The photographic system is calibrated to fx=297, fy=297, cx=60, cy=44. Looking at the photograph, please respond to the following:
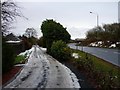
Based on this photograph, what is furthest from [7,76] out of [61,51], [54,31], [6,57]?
[54,31]

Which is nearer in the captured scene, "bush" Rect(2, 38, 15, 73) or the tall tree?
"bush" Rect(2, 38, 15, 73)

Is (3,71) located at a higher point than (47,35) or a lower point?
lower

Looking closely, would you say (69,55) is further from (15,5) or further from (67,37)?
(15,5)

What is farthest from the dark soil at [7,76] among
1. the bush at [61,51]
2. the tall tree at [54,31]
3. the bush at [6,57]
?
the tall tree at [54,31]

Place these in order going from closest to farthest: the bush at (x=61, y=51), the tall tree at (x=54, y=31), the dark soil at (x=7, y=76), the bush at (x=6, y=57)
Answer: the dark soil at (x=7, y=76), the bush at (x=6, y=57), the bush at (x=61, y=51), the tall tree at (x=54, y=31)

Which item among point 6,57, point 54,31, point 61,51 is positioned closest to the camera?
point 6,57

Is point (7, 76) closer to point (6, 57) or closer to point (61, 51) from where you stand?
point (6, 57)

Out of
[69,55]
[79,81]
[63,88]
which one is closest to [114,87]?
[63,88]

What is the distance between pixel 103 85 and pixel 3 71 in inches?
340

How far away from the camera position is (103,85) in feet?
42.3

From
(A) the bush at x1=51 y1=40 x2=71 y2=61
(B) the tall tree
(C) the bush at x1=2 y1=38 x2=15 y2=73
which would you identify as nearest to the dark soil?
(C) the bush at x1=2 y1=38 x2=15 y2=73

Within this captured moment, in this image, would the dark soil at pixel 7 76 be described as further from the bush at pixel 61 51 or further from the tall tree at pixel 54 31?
the tall tree at pixel 54 31

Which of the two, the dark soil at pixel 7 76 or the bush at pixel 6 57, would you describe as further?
the bush at pixel 6 57

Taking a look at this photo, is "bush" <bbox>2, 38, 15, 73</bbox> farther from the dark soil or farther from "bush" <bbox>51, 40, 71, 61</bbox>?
"bush" <bbox>51, 40, 71, 61</bbox>
